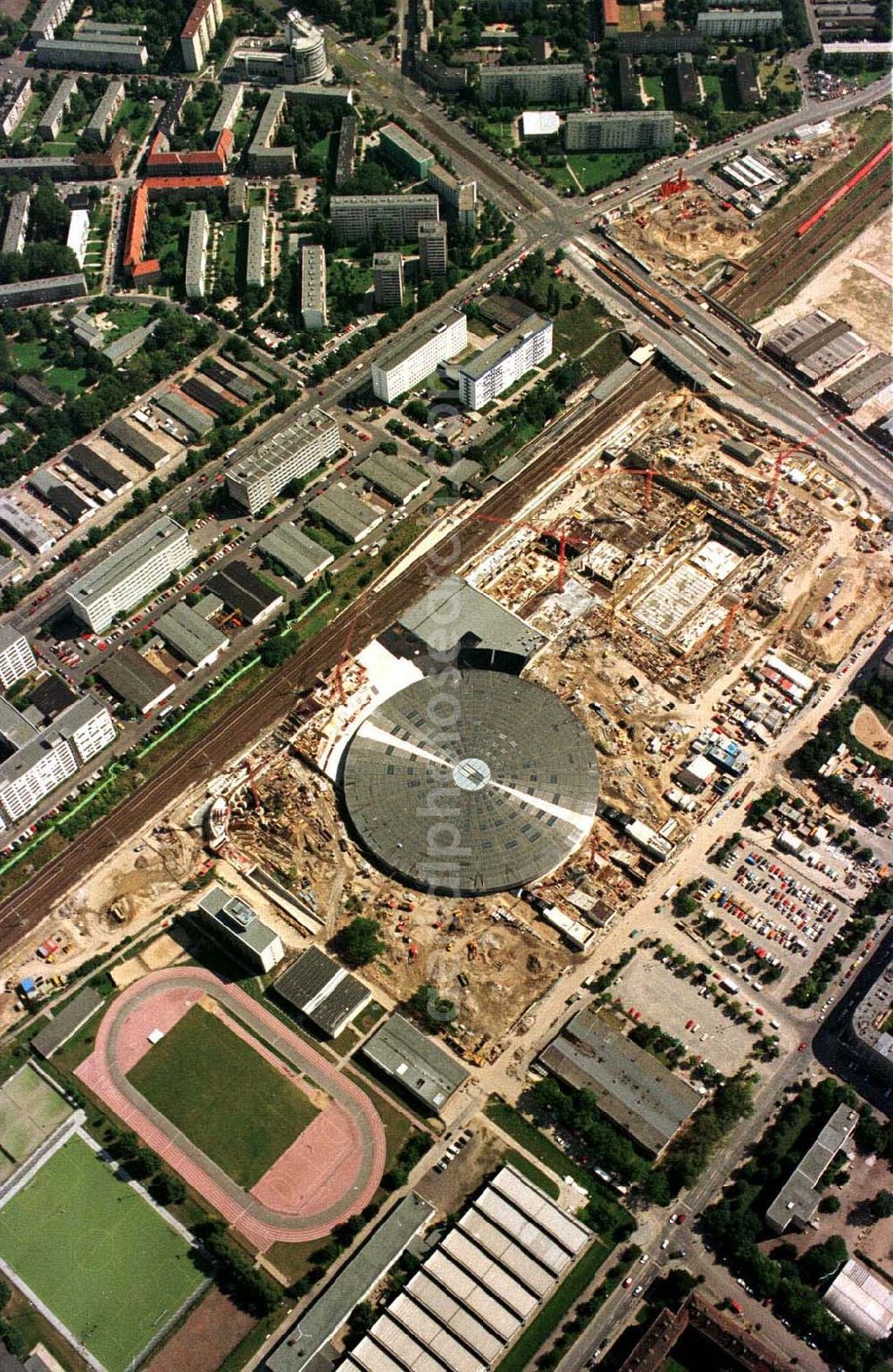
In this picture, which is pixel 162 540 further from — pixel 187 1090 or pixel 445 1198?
pixel 445 1198

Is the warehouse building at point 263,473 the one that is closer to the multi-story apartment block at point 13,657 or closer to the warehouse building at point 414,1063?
the multi-story apartment block at point 13,657

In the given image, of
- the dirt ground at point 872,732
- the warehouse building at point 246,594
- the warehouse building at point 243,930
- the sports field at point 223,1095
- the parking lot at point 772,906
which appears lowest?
the sports field at point 223,1095

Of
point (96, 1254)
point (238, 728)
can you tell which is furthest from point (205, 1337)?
point (238, 728)

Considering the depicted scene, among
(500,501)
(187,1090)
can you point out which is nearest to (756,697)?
(500,501)

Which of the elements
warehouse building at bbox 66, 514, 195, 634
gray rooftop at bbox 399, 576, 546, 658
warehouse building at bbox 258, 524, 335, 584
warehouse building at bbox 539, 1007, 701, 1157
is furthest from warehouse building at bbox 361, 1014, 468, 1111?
warehouse building at bbox 66, 514, 195, 634

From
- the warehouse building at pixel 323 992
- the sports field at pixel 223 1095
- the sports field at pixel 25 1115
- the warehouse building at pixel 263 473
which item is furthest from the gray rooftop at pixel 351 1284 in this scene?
the warehouse building at pixel 263 473
